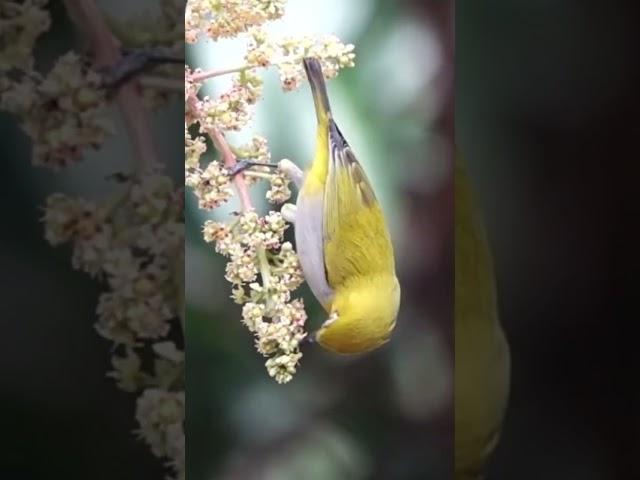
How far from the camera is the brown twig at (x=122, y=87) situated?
1.36m

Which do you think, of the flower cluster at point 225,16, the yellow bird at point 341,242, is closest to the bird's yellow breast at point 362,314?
the yellow bird at point 341,242

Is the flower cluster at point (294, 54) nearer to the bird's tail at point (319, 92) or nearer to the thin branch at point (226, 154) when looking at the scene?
the bird's tail at point (319, 92)

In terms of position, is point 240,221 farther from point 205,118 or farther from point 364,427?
point 364,427

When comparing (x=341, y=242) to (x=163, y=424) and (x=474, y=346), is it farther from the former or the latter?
(x=163, y=424)

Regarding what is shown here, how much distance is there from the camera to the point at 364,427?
1640 millimetres

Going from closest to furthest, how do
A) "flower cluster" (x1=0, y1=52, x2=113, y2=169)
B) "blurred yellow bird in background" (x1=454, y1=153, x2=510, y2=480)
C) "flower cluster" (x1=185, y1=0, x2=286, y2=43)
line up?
"flower cluster" (x1=0, y1=52, x2=113, y2=169)
"flower cluster" (x1=185, y1=0, x2=286, y2=43)
"blurred yellow bird in background" (x1=454, y1=153, x2=510, y2=480)

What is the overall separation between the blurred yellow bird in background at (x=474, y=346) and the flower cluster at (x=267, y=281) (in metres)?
0.31

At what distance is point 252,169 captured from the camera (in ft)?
5.20

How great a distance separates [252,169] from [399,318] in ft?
1.27

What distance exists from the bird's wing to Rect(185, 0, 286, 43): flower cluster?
0.76 ft

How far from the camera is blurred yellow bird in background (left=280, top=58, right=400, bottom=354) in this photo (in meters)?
1.61

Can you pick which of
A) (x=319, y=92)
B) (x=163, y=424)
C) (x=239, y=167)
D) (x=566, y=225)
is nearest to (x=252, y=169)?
(x=239, y=167)

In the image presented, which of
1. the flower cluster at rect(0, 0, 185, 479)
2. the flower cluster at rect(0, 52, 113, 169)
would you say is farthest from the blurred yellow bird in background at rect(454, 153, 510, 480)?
the flower cluster at rect(0, 52, 113, 169)

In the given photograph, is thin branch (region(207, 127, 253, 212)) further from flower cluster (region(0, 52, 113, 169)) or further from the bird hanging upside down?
flower cluster (region(0, 52, 113, 169))
